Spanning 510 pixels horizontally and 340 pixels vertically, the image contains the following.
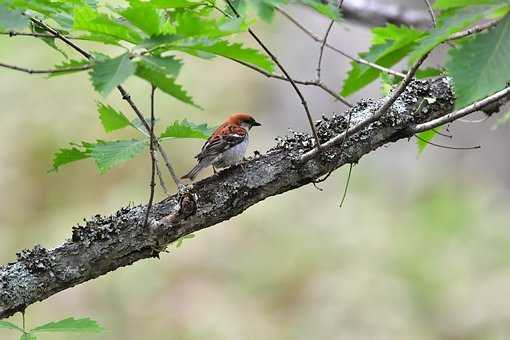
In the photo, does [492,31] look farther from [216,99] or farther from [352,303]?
[216,99]

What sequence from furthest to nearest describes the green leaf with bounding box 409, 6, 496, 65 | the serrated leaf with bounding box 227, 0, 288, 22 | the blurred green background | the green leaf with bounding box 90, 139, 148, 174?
the blurred green background
the green leaf with bounding box 90, 139, 148, 174
the serrated leaf with bounding box 227, 0, 288, 22
the green leaf with bounding box 409, 6, 496, 65

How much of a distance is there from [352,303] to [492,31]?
6.34 meters

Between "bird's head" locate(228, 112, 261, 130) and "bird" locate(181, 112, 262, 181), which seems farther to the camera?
"bird's head" locate(228, 112, 261, 130)

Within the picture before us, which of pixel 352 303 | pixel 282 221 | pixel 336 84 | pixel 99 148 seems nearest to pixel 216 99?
pixel 336 84

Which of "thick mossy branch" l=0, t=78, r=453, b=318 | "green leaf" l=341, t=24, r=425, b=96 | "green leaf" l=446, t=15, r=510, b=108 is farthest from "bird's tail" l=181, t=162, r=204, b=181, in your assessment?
"green leaf" l=446, t=15, r=510, b=108

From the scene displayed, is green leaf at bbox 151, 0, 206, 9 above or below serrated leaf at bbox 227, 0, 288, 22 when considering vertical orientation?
above

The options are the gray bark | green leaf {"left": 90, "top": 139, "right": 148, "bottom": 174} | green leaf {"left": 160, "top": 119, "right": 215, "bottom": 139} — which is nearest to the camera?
green leaf {"left": 90, "top": 139, "right": 148, "bottom": 174}

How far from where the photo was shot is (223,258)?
853cm

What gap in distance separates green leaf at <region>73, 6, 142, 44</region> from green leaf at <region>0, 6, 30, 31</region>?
14 cm

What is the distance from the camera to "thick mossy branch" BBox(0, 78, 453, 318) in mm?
2373

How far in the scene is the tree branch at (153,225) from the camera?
7.79ft

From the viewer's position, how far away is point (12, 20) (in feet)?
5.07

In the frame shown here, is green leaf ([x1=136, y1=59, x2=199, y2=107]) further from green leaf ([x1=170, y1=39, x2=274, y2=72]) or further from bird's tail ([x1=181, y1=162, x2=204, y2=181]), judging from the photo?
bird's tail ([x1=181, y1=162, x2=204, y2=181])

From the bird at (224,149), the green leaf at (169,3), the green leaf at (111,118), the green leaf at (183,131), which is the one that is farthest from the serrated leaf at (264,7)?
the bird at (224,149)
